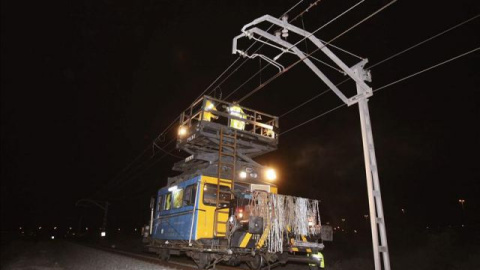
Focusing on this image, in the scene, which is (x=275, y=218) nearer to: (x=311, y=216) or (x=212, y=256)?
(x=311, y=216)

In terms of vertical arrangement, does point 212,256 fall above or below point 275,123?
below

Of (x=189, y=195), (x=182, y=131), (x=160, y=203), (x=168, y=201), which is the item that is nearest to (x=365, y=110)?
(x=189, y=195)

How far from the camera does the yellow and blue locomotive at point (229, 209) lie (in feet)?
28.8

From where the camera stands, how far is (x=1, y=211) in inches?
5674

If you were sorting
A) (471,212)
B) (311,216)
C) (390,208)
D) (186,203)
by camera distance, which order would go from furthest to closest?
(471,212) → (390,208) → (186,203) → (311,216)

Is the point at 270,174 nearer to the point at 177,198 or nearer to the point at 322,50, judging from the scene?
the point at 177,198

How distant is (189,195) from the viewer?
11.4 meters

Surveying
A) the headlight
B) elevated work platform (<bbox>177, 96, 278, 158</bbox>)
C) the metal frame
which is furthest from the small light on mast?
the metal frame

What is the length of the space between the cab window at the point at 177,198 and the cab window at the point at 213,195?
1.74 m

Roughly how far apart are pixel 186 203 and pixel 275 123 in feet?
17.1

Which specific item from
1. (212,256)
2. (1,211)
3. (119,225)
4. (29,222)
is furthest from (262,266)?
(1,211)

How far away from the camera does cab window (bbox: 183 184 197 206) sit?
11.0 metres

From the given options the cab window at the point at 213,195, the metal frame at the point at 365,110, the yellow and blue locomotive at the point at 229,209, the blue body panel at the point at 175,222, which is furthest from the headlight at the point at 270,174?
the metal frame at the point at 365,110

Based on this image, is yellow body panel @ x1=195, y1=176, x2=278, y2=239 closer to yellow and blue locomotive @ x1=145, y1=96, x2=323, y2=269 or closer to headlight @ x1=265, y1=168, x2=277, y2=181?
yellow and blue locomotive @ x1=145, y1=96, x2=323, y2=269
